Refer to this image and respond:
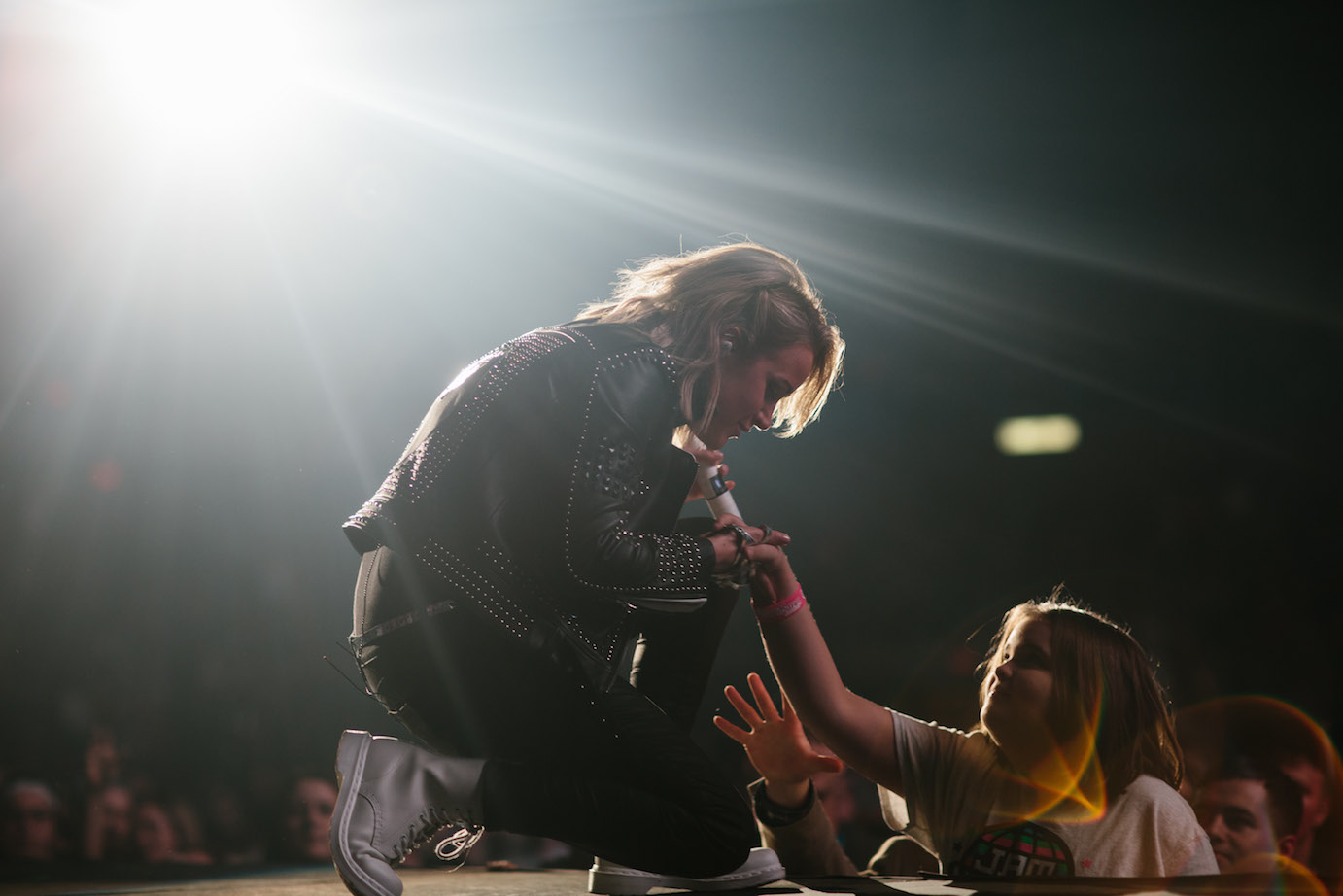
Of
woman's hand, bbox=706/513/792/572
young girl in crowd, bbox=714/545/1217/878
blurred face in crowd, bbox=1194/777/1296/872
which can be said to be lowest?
blurred face in crowd, bbox=1194/777/1296/872

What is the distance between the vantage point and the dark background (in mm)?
3354

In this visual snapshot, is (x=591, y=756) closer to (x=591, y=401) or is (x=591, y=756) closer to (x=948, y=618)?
(x=591, y=401)

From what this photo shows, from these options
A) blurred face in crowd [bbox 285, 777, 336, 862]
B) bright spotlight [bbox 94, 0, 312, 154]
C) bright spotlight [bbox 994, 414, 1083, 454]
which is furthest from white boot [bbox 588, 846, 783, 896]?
bright spotlight [bbox 994, 414, 1083, 454]

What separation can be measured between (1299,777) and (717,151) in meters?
3.29

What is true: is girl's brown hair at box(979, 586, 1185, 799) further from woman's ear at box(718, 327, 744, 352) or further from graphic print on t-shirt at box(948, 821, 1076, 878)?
woman's ear at box(718, 327, 744, 352)

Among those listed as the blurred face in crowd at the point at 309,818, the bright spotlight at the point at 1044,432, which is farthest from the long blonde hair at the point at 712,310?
the bright spotlight at the point at 1044,432

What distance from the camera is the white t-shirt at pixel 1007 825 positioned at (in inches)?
46.1

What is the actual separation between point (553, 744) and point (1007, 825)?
704 mm

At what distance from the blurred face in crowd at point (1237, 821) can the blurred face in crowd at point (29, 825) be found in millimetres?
3685

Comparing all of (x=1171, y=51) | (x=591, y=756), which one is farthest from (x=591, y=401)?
(x=1171, y=51)

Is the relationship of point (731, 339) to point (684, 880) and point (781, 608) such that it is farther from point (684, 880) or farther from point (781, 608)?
point (684, 880)

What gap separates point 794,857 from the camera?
60.4 inches

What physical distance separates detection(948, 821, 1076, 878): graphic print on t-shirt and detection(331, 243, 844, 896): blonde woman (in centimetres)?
38

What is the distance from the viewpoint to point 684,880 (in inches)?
48.1
